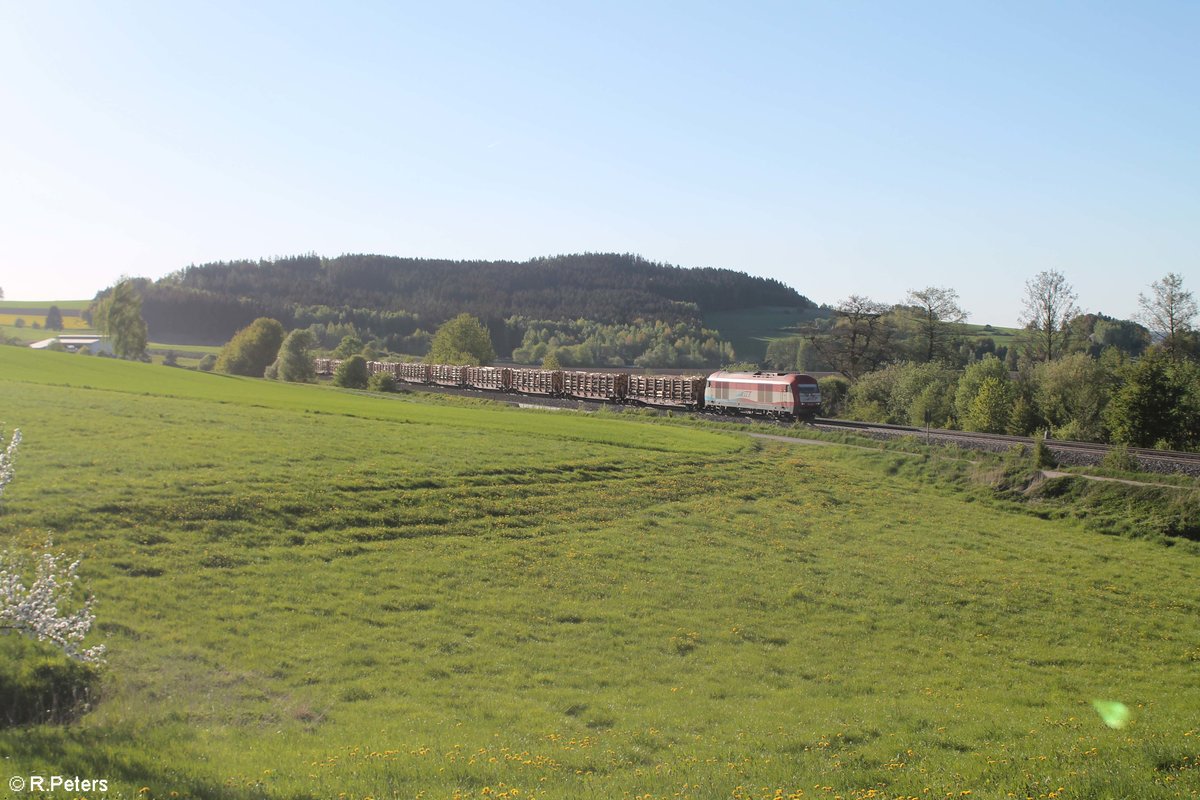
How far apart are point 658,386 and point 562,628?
6045cm

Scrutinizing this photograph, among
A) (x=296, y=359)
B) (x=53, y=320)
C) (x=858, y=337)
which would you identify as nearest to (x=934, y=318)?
(x=858, y=337)

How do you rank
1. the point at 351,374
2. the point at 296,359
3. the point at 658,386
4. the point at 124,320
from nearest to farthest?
the point at 658,386 < the point at 351,374 < the point at 296,359 < the point at 124,320

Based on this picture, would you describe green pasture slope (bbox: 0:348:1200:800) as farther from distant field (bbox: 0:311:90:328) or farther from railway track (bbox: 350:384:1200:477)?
distant field (bbox: 0:311:90:328)

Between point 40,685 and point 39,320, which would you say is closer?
point 40,685

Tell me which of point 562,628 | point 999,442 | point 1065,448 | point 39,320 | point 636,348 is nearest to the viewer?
point 562,628

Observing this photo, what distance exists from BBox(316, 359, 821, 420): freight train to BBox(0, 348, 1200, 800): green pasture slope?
24684mm

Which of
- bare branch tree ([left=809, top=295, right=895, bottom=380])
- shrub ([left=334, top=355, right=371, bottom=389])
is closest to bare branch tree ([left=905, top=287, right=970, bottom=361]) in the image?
bare branch tree ([left=809, top=295, right=895, bottom=380])

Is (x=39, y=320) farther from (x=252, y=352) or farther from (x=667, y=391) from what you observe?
(x=667, y=391)

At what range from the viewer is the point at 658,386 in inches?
3132

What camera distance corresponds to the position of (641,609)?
21.6m

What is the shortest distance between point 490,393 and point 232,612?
77.3m

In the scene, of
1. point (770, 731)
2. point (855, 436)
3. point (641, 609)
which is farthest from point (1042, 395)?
point (770, 731)

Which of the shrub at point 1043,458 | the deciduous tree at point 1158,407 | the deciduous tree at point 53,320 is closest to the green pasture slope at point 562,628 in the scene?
the shrub at point 1043,458

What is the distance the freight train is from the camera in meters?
64.4
